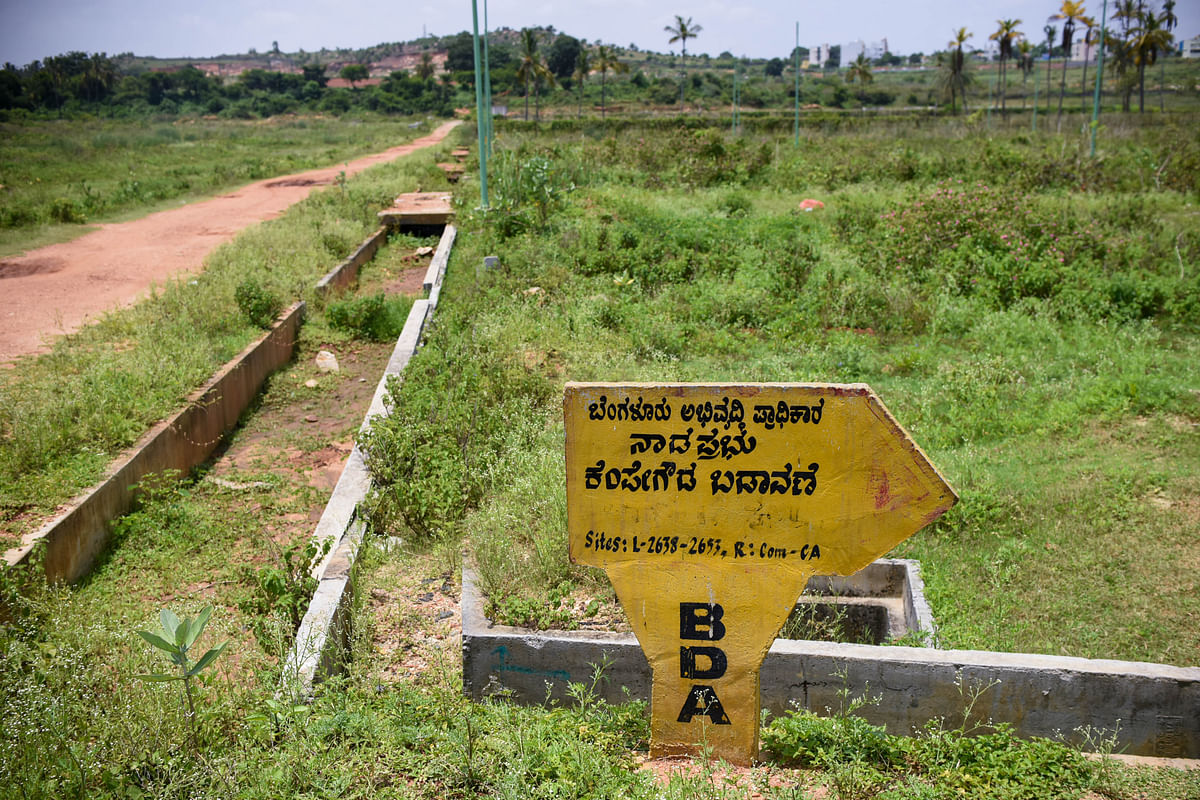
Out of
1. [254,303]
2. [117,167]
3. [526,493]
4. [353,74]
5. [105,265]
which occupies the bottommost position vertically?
[526,493]

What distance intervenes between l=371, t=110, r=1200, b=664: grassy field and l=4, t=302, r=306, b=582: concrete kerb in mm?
1794

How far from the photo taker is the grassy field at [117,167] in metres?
15.1

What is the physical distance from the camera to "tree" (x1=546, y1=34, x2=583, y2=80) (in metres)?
100

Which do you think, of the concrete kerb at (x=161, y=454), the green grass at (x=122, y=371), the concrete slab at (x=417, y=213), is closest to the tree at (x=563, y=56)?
the concrete slab at (x=417, y=213)

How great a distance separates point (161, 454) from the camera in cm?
641

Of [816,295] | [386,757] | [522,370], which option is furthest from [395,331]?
[386,757]

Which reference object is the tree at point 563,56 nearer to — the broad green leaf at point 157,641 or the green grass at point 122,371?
the green grass at point 122,371

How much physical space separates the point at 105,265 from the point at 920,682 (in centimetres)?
1224

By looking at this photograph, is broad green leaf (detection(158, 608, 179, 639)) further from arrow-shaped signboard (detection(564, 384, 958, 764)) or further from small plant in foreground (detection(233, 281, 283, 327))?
small plant in foreground (detection(233, 281, 283, 327))

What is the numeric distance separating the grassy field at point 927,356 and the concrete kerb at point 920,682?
0.25m

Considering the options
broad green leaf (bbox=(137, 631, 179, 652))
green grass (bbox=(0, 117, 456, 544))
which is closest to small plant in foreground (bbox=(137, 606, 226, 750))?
broad green leaf (bbox=(137, 631, 179, 652))

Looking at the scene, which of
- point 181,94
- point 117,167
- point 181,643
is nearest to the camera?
point 181,643

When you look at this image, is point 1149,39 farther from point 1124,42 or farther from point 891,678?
point 891,678

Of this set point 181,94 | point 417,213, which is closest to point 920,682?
point 417,213
